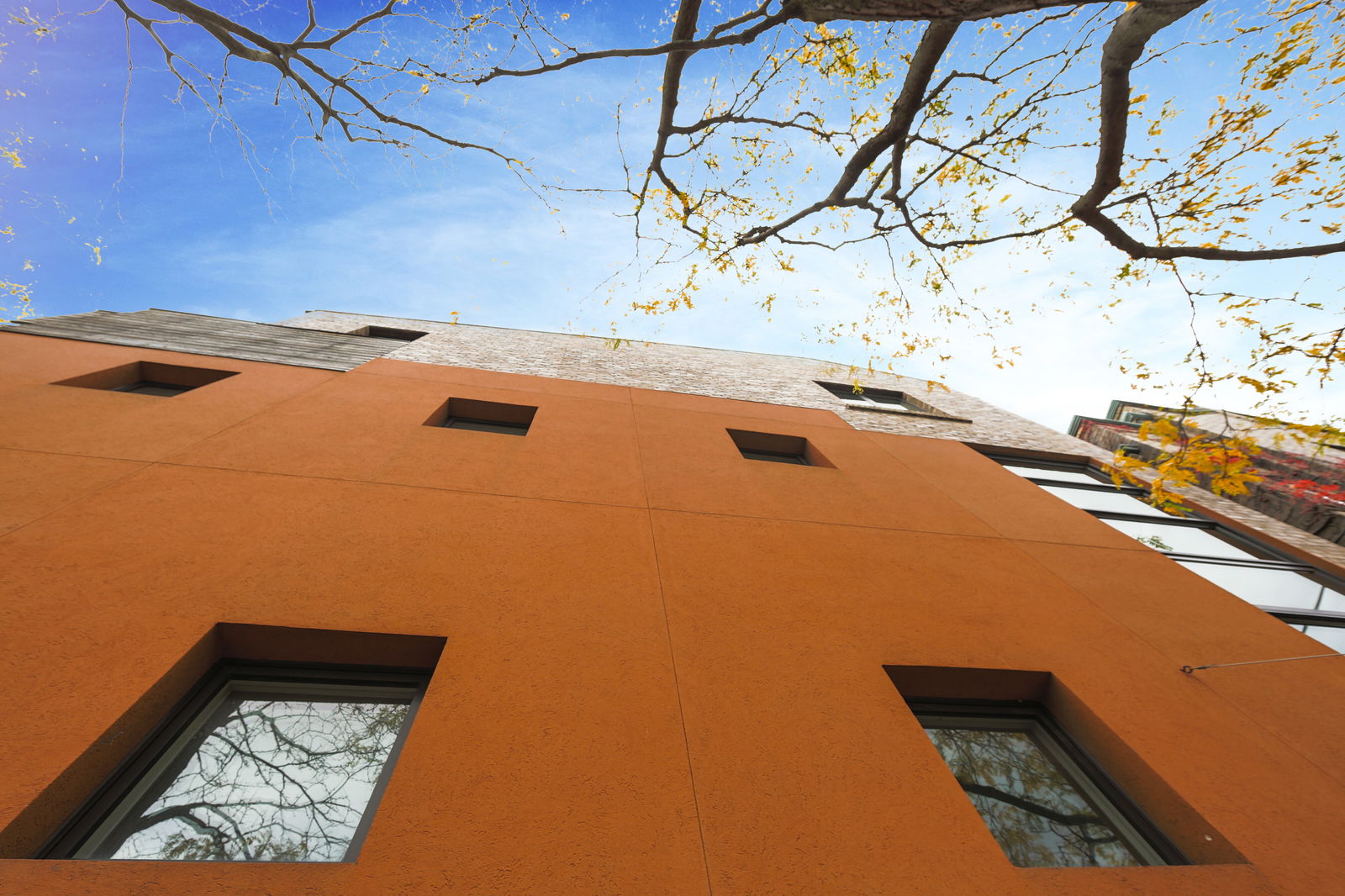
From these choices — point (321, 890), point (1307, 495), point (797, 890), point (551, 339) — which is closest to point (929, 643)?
point (797, 890)

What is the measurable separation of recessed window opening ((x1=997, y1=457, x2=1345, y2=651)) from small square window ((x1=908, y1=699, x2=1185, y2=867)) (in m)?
2.94

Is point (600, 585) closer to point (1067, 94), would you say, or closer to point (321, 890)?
point (321, 890)

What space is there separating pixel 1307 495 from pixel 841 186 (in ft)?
20.7

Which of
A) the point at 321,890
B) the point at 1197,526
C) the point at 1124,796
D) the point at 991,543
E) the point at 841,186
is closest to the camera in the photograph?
the point at 321,890

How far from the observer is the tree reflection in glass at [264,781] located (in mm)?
1788

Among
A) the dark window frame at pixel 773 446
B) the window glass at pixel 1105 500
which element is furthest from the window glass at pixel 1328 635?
the dark window frame at pixel 773 446

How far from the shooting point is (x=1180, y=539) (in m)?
→ 5.20

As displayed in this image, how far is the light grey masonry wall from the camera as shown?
682 cm

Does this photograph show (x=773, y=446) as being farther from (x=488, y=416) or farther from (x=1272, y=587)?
(x=1272, y=587)

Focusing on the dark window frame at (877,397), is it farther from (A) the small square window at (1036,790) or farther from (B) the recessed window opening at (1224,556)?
(A) the small square window at (1036,790)

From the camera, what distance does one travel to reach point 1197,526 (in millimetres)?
5531

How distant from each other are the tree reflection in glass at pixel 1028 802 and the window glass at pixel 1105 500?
12.7ft

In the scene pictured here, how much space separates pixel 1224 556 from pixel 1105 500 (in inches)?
43.1

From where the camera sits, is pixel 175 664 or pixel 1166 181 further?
pixel 1166 181
